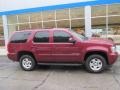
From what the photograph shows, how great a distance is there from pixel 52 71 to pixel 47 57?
65 centimetres

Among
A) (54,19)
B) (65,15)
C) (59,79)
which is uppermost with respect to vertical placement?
(65,15)

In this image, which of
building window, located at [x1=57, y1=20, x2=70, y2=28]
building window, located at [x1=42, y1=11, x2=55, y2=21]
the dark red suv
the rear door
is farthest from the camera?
building window, located at [x1=42, y1=11, x2=55, y2=21]

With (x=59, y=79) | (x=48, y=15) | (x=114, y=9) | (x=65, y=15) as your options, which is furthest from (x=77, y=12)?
(x=59, y=79)

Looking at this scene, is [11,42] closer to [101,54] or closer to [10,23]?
[101,54]

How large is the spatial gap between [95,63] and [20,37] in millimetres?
3715

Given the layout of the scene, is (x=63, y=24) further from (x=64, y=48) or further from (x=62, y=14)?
(x=64, y=48)

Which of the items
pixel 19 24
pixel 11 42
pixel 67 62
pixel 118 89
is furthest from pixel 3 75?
pixel 19 24

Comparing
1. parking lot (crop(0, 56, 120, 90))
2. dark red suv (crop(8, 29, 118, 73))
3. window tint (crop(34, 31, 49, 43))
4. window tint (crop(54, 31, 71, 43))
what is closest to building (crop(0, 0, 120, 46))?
parking lot (crop(0, 56, 120, 90))

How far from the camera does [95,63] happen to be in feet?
34.2

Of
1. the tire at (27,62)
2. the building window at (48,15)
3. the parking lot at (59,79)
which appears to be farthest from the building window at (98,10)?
the tire at (27,62)

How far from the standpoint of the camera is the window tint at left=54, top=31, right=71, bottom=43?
10851 millimetres

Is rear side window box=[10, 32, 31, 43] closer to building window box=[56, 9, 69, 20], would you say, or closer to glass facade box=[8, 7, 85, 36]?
glass facade box=[8, 7, 85, 36]

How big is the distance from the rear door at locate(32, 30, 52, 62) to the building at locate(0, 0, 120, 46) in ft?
36.5

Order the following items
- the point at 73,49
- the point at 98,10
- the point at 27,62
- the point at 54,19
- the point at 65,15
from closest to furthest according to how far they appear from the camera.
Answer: the point at 73,49, the point at 27,62, the point at 98,10, the point at 65,15, the point at 54,19
